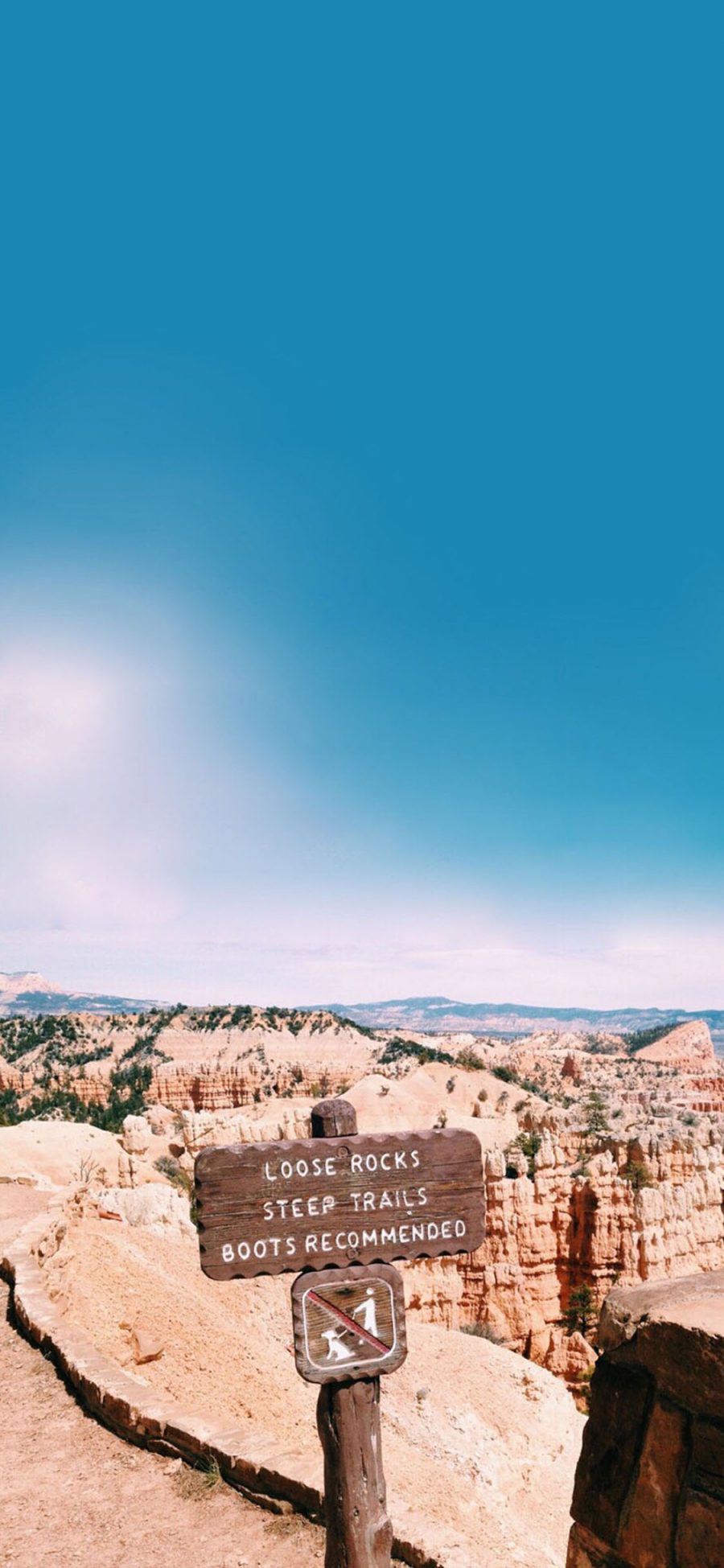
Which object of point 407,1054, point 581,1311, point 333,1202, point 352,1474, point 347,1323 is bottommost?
point 581,1311

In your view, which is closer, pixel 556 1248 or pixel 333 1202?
pixel 333 1202

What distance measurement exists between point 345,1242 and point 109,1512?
3.10 metres

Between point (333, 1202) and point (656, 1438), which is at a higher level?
point (333, 1202)

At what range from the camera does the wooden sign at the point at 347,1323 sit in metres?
3.53

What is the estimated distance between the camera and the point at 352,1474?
12.0 feet

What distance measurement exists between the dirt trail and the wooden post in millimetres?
1122

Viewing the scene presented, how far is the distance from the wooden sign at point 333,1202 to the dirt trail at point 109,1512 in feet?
7.34

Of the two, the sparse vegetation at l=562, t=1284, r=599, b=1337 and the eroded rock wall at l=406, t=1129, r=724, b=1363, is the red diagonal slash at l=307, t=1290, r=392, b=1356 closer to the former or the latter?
the eroded rock wall at l=406, t=1129, r=724, b=1363

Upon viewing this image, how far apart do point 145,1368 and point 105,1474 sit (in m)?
2.47

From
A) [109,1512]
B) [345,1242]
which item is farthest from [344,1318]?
[109,1512]

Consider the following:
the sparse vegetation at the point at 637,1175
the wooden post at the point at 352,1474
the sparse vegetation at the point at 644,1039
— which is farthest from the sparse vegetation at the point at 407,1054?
the wooden post at the point at 352,1474

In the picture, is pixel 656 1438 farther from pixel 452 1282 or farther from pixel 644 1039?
pixel 644 1039

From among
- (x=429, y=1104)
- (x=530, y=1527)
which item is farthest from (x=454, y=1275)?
(x=429, y=1104)

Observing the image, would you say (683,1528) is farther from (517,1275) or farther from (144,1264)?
(517,1275)
